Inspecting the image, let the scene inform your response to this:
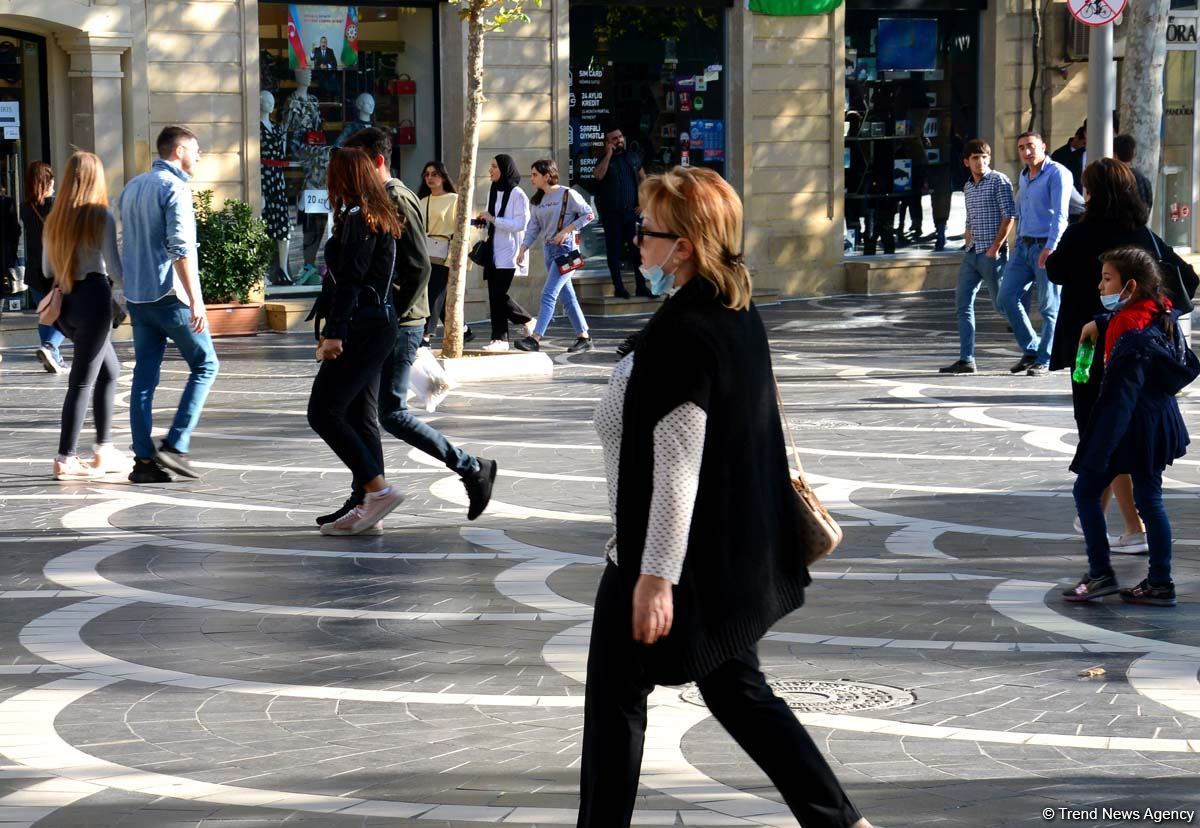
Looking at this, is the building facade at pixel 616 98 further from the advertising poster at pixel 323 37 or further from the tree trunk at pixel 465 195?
the tree trunk at pixel 465 195

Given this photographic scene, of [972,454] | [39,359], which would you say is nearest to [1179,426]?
[972,454]

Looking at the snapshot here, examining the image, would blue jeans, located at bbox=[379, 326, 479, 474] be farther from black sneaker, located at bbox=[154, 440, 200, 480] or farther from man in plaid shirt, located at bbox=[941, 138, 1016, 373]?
man in plaid shirt, located at bbox=[941, 138, 1016, 373]

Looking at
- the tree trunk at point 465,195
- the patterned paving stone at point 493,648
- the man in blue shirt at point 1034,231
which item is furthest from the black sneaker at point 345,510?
the man in blue shirt at point 1034,231

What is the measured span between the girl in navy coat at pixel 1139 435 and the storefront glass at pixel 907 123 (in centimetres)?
1802

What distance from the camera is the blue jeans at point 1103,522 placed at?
7.79m

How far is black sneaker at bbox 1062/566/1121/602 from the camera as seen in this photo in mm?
7840

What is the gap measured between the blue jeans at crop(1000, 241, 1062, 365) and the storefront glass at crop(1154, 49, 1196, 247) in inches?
468

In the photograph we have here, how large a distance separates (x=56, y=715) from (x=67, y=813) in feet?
3.48

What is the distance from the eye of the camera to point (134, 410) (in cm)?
1102

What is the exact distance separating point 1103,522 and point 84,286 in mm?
5959

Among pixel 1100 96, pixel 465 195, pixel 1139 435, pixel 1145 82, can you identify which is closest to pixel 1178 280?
pixel 1139 435

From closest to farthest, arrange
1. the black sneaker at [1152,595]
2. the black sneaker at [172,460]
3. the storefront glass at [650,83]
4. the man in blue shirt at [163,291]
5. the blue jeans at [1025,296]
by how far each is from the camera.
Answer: the black sneaker at [1152,595], the man in blue shirt at [163,291], the black sneaker at [172,460], the blue jeans at [1025,296], the storefront glass at [650,83]

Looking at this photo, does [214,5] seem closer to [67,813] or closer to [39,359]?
[39,359]

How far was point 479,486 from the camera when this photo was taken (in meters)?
9.69
